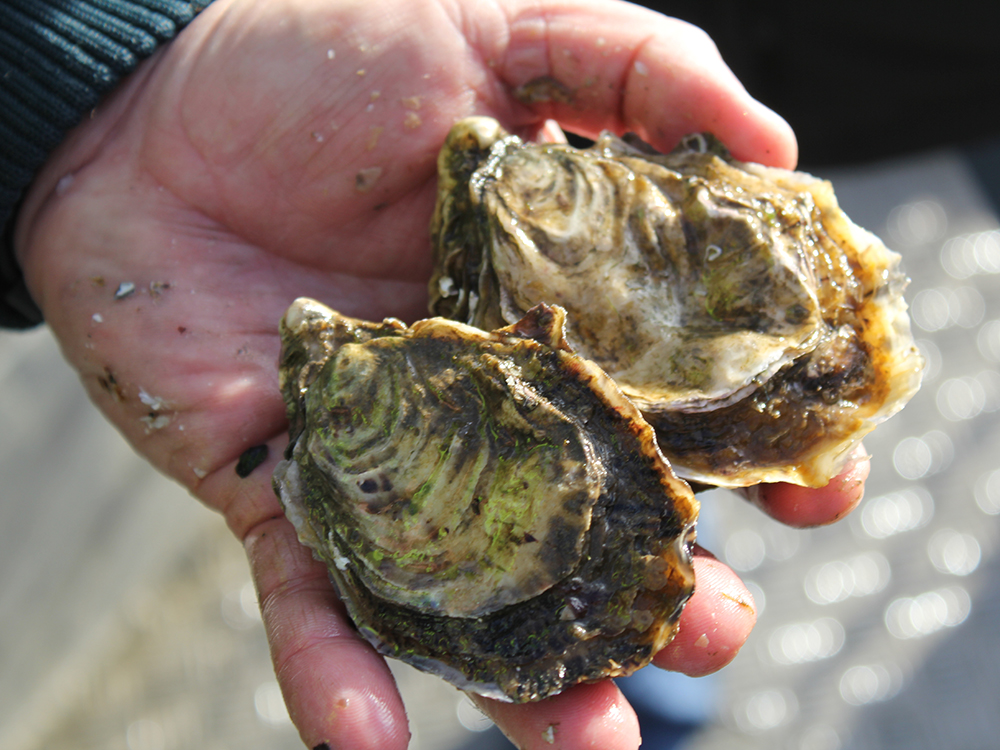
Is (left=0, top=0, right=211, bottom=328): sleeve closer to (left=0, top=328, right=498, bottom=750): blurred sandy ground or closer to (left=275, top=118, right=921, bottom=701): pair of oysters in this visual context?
(left=275, top=118, right=921, bottom=701): pair of oysters

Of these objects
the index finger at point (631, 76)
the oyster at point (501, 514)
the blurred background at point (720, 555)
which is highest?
the index finger at point (631, 76)

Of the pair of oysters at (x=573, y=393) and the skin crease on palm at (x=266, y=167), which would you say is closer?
the pair of oysters at (x=573, y=393)

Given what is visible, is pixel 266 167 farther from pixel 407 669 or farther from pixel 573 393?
pixel 407 669

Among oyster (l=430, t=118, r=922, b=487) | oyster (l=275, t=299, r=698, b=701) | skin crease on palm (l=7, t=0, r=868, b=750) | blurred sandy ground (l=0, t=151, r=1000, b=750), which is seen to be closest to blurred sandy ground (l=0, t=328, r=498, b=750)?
blurred sandy ground (l=0, t=151, r=1000, b=750)

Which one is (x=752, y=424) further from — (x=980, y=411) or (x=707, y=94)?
(x=980, y=411)

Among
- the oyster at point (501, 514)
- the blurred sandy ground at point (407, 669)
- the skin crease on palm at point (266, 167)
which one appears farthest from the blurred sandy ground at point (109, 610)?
the oyster at point (501, 514)

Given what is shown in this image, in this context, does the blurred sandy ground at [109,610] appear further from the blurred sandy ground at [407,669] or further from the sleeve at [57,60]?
the sleeve at [57,60]

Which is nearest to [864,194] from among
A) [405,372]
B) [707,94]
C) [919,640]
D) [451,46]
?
[919,640]

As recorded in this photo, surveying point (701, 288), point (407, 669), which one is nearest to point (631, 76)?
point (701, 288)
